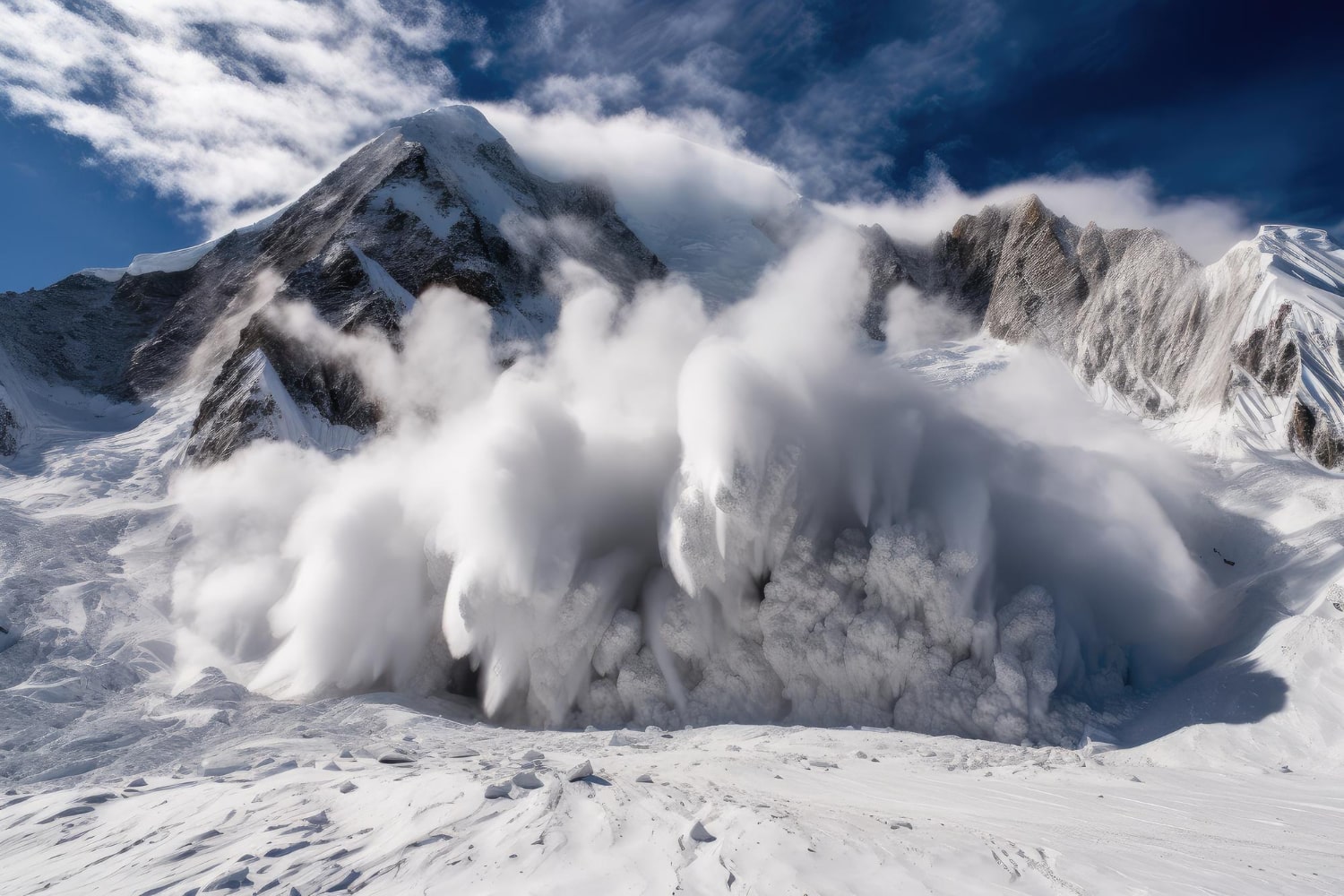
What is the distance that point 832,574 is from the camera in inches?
604

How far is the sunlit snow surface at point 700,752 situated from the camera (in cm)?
634

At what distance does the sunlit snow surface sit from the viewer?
6.34 metres

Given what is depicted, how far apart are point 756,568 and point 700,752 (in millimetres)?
5099

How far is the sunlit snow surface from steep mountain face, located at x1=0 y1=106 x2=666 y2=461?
12.4 meters

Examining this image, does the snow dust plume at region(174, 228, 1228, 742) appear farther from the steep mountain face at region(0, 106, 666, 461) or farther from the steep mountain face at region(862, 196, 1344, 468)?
the steep mountain face at region(0, 106, 666, 461)

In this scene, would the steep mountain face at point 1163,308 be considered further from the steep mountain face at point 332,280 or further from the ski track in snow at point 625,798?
the steep mountain face at point 332,280

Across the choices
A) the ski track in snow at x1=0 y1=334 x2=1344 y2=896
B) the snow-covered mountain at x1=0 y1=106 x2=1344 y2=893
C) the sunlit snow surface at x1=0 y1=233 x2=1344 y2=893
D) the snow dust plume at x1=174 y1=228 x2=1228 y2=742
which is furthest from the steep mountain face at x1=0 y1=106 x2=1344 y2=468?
the ski track in snow at x1=0 y1=334 x2=1344 y2=896

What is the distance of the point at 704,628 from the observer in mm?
15312

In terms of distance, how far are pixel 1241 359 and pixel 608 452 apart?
29651 mm

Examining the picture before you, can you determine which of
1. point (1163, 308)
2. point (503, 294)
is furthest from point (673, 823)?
point (503, 294)

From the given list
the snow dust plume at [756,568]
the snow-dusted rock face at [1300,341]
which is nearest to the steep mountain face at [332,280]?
the snow dust plume at [756,568]

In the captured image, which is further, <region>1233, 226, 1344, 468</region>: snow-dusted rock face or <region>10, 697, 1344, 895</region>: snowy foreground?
<region>1233, 226, 1344, 468</region>: snow-dusted rock face

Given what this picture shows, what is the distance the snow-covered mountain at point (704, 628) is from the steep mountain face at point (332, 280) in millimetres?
1129

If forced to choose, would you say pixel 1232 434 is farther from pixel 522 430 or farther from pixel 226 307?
pixel 226 307
